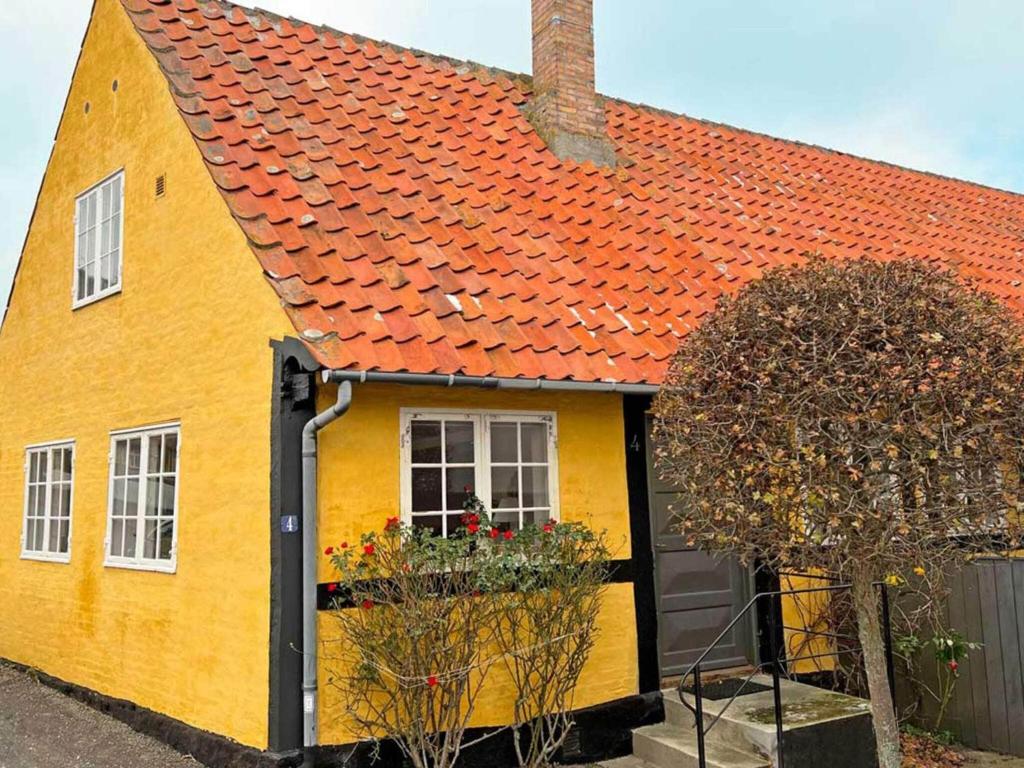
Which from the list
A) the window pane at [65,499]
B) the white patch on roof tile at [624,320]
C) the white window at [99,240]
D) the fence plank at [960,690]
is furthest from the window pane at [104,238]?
the fence plank at [960,690]

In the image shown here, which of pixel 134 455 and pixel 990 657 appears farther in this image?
pixel 134 455

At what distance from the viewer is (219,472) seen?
6914 mm

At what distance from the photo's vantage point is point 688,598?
25.8 ft

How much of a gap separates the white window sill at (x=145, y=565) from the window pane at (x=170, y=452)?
0.78m

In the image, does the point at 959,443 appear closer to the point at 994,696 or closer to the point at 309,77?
the point at 994,696

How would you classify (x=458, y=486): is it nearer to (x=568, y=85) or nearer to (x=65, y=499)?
(x=65, y=499)

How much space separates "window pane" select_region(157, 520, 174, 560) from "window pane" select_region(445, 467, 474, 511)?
8.25ft

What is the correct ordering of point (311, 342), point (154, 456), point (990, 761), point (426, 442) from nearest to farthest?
point (311, 342)
point (426, 442)
point (990, 761)
point (154, 456)

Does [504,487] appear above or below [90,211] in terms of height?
below

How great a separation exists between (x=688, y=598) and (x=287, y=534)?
3636mm

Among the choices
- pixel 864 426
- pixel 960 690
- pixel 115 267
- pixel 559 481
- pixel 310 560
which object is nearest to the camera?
pixel 864 426

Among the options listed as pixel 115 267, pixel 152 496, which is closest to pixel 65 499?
pixel 152 496

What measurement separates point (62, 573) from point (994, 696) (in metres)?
8.65

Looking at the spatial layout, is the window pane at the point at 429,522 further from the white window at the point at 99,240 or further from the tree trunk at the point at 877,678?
the white window at the point at 99,240
